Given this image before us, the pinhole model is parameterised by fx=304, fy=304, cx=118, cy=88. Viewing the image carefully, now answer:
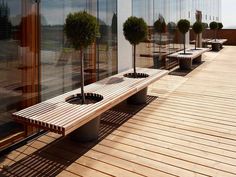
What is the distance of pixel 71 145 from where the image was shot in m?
3.41

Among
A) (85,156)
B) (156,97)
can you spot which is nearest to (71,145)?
(85,156)

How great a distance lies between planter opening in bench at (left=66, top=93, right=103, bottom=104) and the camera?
11.6ft

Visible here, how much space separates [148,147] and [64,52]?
5.37 ft

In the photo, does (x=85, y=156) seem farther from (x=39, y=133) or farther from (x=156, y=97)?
(x=156, y=97)

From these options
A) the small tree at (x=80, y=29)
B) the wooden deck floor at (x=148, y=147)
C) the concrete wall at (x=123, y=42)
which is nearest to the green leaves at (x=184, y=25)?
the concrete wall at (x=123, y=42)

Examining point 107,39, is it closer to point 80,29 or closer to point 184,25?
point 80,29

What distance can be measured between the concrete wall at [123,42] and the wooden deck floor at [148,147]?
1039 mm

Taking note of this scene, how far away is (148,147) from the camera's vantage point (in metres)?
3.38

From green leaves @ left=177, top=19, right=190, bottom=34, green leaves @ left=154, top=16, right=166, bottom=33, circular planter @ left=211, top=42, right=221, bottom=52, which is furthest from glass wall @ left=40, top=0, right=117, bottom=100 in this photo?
circular planter @ left=211, top=42, right=221, bottom=52

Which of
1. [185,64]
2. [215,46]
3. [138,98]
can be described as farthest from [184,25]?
[215,46]

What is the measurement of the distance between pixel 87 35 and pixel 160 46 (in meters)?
5.11

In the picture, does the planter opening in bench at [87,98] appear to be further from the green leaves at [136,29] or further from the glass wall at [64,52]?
the green leaves at [136,29]

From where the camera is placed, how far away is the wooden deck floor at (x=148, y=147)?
2.87m

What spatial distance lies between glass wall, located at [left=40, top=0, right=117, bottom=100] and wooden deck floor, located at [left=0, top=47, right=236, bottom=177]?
2.13ft
